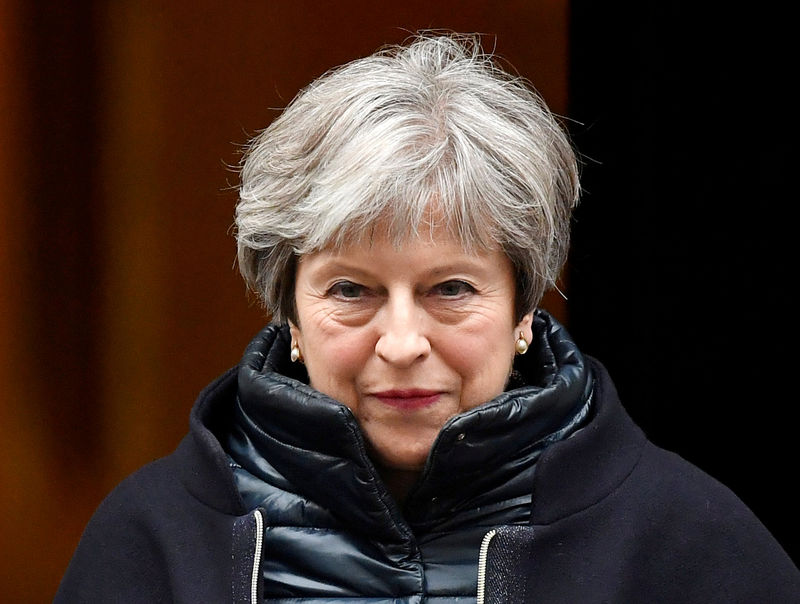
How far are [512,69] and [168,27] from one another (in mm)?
898

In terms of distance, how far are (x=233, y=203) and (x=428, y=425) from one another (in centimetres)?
140

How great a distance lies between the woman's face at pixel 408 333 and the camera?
82.4 inches

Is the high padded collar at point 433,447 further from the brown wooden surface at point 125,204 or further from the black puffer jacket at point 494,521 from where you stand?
the brown wooden surface at point 125,204

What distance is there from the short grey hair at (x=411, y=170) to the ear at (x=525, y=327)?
35 mm

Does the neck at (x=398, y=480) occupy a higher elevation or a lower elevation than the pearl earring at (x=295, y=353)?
lower

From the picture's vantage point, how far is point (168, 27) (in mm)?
3244

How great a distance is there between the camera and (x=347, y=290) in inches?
85.4

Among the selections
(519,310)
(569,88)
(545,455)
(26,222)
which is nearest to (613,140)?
(569,88)

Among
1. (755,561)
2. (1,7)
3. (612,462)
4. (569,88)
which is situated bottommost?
(755,561)

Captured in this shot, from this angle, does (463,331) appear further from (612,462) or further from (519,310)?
(612,462)

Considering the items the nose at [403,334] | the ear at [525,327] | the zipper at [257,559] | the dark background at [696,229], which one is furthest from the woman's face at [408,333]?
the dark background at [696,229]

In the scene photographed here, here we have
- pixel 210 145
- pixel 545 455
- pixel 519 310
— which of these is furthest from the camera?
pixel 210 145

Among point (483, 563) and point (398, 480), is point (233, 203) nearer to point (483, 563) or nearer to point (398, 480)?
point (398, 480)

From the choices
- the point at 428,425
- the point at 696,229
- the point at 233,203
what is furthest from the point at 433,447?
the point at 233,203
